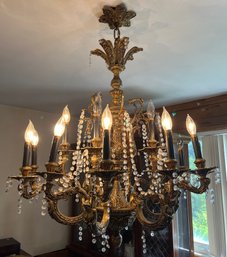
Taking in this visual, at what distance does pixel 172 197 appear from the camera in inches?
35.4

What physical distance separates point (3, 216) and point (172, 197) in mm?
2320

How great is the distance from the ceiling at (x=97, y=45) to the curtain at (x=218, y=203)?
1.65ft

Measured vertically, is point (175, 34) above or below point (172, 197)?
above

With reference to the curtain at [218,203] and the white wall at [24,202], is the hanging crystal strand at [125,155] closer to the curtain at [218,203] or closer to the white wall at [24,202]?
the curtain at [218,203]

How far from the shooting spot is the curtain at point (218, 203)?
2.19 meters

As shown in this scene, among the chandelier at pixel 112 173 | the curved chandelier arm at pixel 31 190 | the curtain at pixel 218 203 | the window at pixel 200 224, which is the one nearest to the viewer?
the chandelier at pixel 112 173

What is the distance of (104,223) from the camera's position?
0.85 meters

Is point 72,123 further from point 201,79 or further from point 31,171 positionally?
point 31,171

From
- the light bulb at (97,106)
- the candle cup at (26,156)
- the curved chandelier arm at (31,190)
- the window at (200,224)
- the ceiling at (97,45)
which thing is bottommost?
the window at (200,224)

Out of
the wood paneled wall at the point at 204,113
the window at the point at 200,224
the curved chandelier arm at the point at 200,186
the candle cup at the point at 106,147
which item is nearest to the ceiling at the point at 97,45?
the wood paneled wall at the point at 204,113

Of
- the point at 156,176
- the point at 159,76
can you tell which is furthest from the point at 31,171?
the point at 159,76

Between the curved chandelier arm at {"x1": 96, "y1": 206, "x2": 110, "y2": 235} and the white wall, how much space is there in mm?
2120

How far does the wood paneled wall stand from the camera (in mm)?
2217

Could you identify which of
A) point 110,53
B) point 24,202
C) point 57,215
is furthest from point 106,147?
point 24,202
